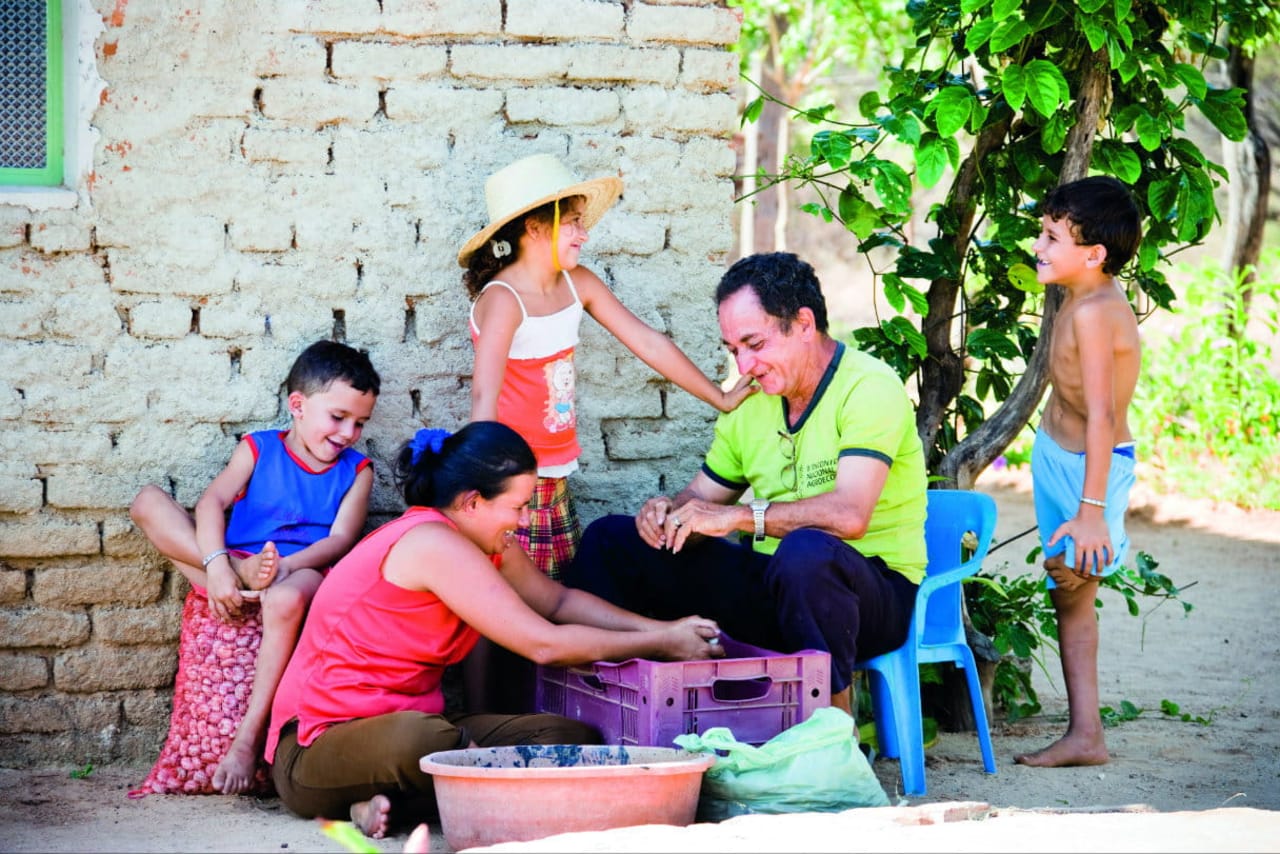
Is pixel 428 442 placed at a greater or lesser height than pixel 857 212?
lesser

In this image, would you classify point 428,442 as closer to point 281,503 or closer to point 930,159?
point 281,503

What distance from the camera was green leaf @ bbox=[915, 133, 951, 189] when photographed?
422cm

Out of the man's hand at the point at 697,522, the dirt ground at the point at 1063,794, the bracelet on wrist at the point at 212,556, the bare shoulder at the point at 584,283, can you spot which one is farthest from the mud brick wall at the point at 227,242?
the man's hand at the point at 697,522

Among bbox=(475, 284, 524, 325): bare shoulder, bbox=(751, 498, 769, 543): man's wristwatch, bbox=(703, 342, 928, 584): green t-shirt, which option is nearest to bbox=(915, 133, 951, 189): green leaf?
bbox=(703, 342, 928, 584): green t-shirt

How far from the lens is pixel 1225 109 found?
463 cm

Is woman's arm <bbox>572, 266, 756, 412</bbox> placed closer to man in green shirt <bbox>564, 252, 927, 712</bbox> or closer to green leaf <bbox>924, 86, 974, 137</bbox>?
man in green shirt <bbox>564, 252, 927, 712</bbox>

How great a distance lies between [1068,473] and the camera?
412cm

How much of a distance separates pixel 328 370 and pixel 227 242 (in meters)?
0.50

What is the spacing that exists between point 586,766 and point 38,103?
244 cm

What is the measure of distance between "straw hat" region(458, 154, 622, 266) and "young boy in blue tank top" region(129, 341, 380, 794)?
53cm

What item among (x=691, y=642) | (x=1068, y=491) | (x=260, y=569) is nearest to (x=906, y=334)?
(x=1068, y=491)

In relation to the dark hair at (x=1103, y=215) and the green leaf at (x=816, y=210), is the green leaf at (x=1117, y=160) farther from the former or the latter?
the green leaf at (x=816, y=210)

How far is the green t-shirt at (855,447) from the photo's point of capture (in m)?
3.73

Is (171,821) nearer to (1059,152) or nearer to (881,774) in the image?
(881,774)
